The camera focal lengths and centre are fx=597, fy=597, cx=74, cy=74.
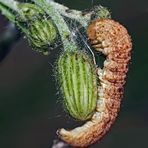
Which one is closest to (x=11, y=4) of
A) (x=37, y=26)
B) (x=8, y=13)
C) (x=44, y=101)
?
(x=8, y=13)

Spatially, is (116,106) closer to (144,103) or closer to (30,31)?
(30,31)

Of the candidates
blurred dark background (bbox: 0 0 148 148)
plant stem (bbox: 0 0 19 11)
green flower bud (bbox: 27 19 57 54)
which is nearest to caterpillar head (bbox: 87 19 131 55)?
green flower bud (bbox: 27 19 57 54)

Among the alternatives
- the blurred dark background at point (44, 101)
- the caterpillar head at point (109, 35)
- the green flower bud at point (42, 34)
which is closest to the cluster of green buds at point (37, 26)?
the green flower bud at point (42, 34)

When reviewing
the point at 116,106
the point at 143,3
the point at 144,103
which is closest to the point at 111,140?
the point at 144,103

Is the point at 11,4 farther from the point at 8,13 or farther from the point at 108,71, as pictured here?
the point at 108,71

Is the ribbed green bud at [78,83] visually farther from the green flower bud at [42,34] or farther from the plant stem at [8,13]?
the plant stem at [8,13]

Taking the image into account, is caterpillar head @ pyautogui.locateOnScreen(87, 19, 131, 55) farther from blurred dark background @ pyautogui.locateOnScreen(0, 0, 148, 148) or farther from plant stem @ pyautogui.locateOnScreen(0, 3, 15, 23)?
blurred dark background @ pyautogui.locateOnScreen(0, 0, 148, 148)
